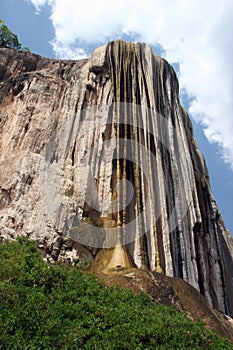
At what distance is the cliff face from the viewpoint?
1319 cm

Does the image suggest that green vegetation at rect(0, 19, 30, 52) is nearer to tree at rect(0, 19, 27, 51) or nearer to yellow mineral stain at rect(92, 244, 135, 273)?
tree at rect(0, 19, 27, 51)

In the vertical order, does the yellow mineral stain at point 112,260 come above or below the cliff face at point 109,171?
below

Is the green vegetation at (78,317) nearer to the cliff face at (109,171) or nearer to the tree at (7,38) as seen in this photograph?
the cliff face at (109,171)

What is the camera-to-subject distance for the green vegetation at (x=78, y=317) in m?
6.28

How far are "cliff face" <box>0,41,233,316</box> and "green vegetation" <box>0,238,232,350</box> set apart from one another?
347cm

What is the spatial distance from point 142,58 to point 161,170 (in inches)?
263

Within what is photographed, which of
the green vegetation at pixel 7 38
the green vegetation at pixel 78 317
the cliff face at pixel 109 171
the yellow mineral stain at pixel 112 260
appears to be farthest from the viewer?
the green vegetation at pixel 7 38

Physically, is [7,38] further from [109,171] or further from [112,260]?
[112,260]

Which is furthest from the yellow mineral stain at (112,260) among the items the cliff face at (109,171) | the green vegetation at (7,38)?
the green vegetation at (7,38)

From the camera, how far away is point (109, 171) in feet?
48.0

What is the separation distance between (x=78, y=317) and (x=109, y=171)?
26.4 feet

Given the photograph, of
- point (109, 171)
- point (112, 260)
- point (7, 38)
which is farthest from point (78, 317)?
point (7, 38)

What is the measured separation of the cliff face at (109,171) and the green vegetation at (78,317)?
347 centimetres

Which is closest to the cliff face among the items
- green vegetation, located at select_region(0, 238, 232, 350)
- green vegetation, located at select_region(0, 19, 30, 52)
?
green vegetation, located at select_region(0, 238, 232, 350)
